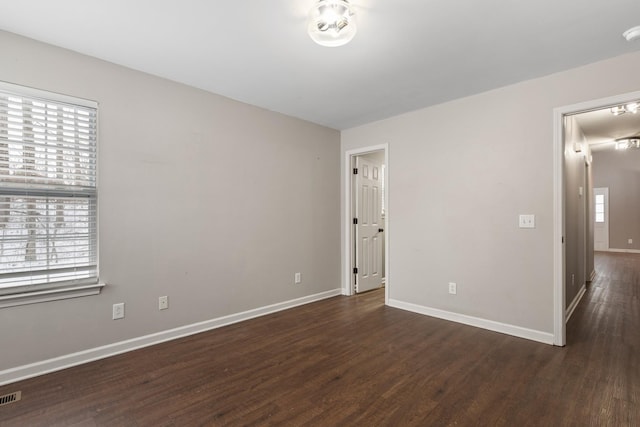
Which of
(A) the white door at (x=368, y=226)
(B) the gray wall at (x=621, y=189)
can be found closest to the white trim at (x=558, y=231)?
(A) the white door at (x=368, y=226)

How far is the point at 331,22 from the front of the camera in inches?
73.4

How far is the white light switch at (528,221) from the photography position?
9.52 feet

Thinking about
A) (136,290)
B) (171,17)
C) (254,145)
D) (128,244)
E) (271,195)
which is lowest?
(136,290)

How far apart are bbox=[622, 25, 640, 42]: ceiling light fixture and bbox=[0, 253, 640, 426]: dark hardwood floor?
2394mm

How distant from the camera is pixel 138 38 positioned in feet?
7.38

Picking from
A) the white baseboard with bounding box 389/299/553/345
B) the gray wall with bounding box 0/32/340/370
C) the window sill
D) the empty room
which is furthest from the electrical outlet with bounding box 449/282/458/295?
the window sill

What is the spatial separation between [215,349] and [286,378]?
0.82m

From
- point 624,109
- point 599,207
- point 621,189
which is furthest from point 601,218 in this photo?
Answer: point 624,109

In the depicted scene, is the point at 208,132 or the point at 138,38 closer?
the point at 138,38

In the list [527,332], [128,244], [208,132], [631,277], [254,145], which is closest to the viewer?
[128,244]

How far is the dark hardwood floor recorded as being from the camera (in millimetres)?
1813

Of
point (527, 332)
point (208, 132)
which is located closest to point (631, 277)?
point (527, 332)

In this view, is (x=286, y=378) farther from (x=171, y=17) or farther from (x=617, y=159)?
(x=617, y=159)

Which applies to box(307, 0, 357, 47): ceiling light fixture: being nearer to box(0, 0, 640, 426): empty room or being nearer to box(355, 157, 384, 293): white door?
box(0, 0, 640, 426): empty room
